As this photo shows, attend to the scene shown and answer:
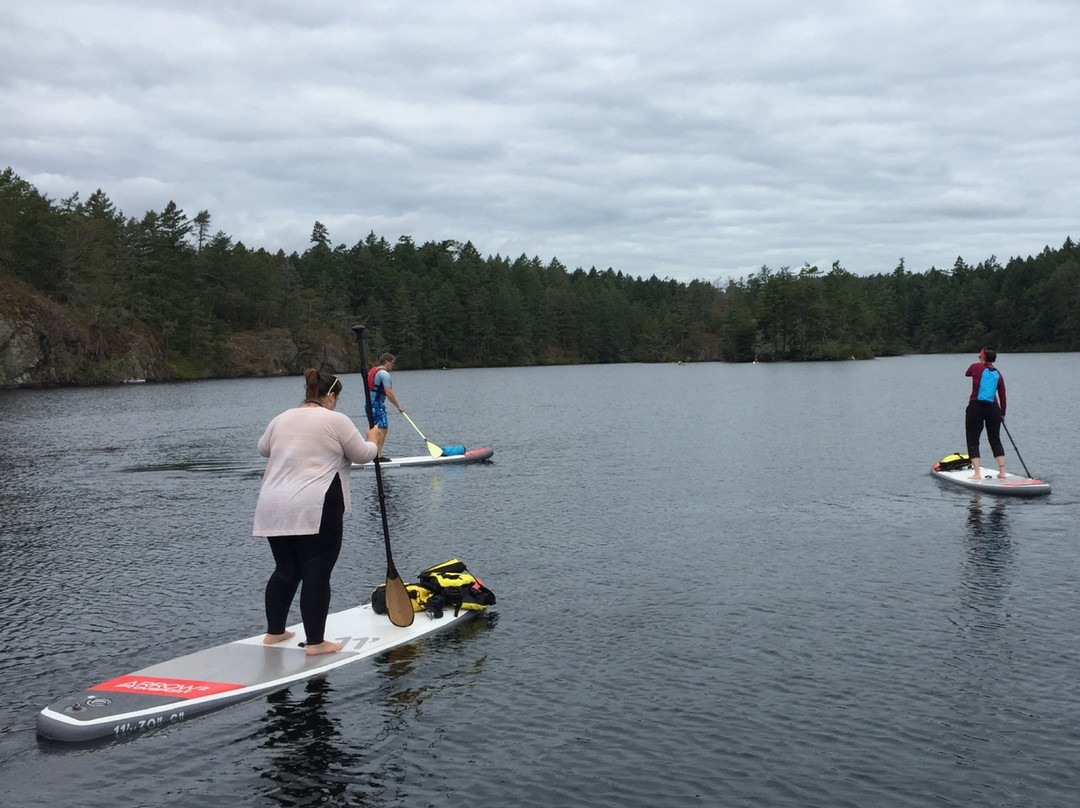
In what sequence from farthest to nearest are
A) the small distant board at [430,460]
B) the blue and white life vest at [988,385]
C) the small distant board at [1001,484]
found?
the small distant board at [430,460], the blue and white life vest at [988,385], the small distant board at [1001,484]

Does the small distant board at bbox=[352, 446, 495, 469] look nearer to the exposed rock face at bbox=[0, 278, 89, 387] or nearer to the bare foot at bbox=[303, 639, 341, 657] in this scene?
the bare foot at bbox=[303, 639, 341, 657]

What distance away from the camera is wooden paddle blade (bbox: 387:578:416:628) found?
9.33 m

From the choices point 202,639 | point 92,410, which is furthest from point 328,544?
point 92,410

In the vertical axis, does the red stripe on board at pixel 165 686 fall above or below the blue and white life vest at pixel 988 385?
below

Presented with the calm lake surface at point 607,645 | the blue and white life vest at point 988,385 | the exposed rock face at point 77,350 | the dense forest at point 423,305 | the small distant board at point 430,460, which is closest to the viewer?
the calm lake surface at point 607,645

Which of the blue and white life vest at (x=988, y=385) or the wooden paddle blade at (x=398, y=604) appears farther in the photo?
the blue and white life vest at (x=988, y=385)

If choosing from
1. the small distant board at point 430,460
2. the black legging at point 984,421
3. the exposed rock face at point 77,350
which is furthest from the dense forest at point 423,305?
the black legging at point 984,421

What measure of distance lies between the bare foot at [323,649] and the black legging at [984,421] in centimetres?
1399

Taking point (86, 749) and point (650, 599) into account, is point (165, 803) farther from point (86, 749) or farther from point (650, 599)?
point (650, 599)

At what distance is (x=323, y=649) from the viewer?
855cm

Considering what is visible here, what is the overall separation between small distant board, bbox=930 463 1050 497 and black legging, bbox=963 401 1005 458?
0.50 m

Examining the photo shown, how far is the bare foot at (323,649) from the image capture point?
27.8 feet

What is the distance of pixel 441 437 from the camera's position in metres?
32.0

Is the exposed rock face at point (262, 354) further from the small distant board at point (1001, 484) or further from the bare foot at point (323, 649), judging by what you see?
the bare foot at point (323, 649)
